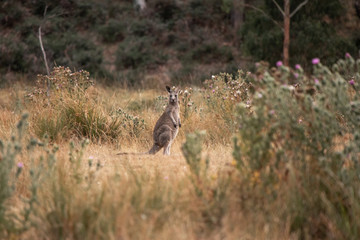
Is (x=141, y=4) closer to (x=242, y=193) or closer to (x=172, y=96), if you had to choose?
(x=172, y=96)

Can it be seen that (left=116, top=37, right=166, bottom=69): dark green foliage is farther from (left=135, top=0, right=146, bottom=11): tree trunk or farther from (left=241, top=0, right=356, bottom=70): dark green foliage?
→ (left=241, top=0, right=356, bottom=70): dark green foliage

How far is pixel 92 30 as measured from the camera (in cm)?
2488

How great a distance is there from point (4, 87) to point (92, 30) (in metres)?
10.2

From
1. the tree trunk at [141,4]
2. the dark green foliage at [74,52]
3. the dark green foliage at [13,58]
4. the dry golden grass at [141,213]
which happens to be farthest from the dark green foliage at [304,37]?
the tree trunk at [141,4]

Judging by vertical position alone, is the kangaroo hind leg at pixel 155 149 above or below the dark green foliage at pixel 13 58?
above

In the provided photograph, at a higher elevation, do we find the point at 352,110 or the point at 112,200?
the point at 352,110

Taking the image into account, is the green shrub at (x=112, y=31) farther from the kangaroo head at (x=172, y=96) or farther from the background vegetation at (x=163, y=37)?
the kangaroo head at (x=172, y=96)

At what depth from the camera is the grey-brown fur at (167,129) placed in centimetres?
679

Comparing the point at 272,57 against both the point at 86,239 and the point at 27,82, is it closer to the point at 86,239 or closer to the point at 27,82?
the point at 27,82

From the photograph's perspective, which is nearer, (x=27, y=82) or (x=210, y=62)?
(x=27, y=82)

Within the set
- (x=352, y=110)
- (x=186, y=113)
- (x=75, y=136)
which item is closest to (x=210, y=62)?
(x=186, y=113)

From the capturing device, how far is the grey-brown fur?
679 cm

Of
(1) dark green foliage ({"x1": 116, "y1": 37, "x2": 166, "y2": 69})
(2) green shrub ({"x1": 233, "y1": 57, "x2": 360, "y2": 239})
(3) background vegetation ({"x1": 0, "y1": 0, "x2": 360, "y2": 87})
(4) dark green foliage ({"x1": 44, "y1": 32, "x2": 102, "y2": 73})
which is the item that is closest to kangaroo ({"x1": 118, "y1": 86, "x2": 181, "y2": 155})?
(2) green shrub ({"x1": 233, "y1": 57, "x2": 360, "y2": 239})

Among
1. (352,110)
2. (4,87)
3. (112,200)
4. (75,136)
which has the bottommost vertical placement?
(4,87)
